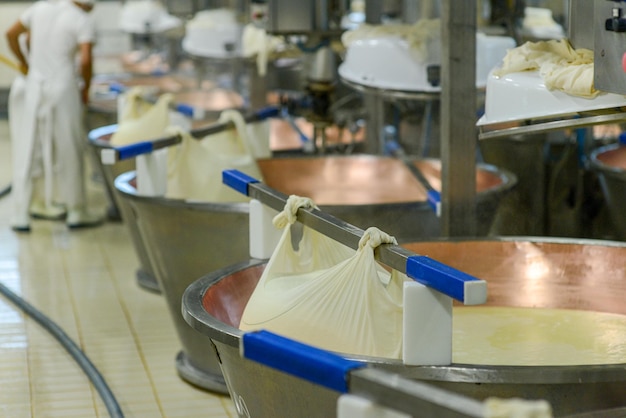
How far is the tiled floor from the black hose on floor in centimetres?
3

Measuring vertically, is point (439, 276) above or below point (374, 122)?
above

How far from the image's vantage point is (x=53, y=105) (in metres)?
6.26

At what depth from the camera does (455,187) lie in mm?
3275

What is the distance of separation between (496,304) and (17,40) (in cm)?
458

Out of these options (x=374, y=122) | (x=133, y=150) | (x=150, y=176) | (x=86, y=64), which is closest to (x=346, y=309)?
(x=133, y=150)

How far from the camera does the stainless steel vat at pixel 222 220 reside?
3510mm

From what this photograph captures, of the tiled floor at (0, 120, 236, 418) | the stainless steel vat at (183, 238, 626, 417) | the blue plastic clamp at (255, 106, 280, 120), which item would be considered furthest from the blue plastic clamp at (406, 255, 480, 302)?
the blue plastic clamp at (255, 106, 280, 120)

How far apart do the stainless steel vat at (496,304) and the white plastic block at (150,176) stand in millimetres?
1360

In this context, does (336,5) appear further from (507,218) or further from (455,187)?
(455,187)

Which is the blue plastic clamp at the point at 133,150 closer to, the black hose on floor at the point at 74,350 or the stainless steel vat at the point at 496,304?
the black hose on floor at the point at 74,350

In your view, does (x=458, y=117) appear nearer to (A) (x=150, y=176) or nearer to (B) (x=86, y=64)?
(A) (x=150, y=176)

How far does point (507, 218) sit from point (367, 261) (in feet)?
6.32

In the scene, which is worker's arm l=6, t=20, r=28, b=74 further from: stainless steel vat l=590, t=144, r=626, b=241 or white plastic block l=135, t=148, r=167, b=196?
stainless steel vat l=590, t=144, r=626, b=241

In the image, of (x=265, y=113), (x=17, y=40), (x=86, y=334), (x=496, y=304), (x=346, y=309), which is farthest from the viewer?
(x=17, y=40)
